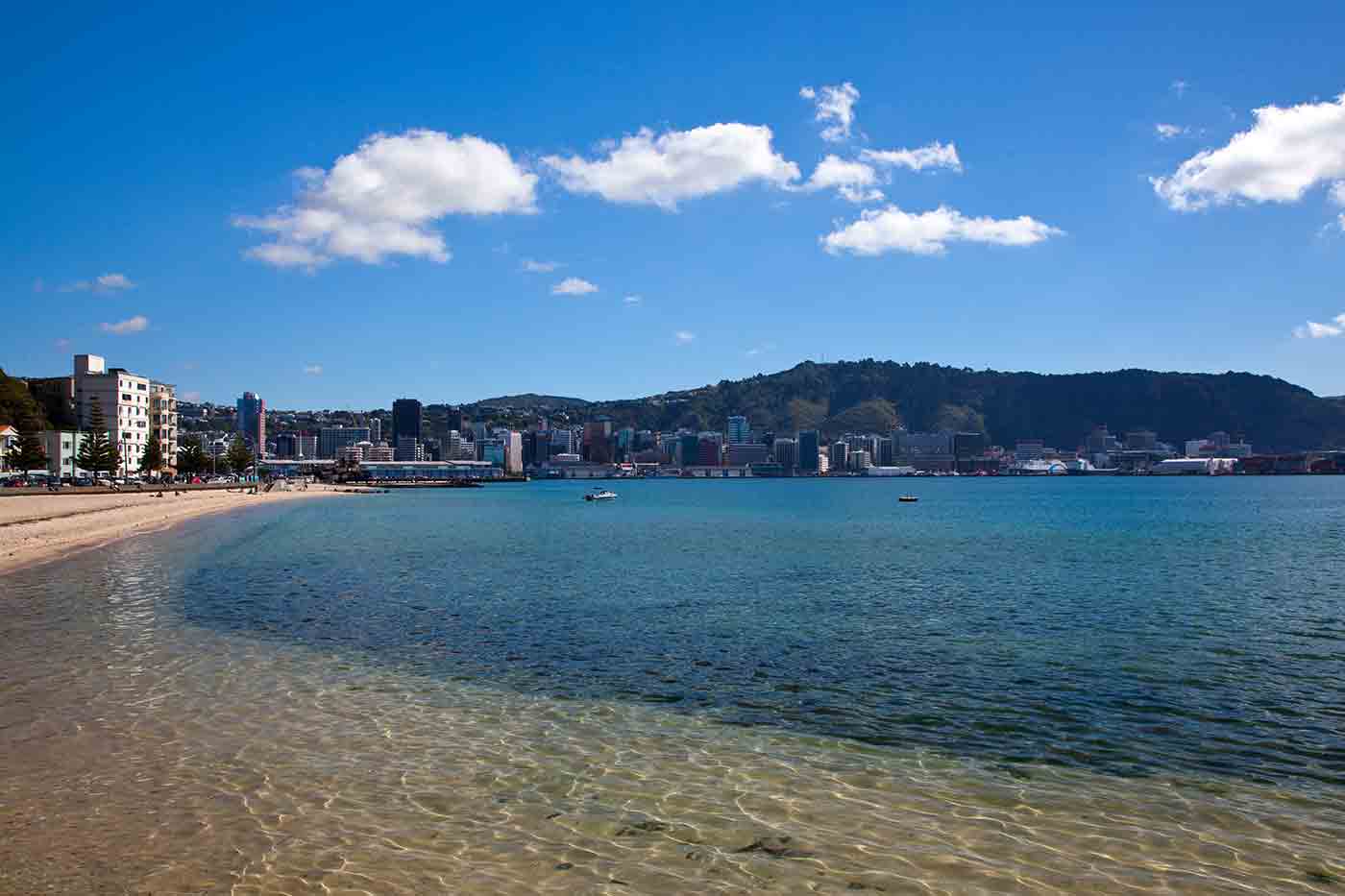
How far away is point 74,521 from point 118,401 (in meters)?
87.6

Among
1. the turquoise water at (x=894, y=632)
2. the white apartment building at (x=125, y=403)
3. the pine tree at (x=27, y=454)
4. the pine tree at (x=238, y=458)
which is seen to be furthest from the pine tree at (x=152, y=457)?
the turquoise water at (x=894, y=632)

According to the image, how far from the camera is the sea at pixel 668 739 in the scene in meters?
8.26

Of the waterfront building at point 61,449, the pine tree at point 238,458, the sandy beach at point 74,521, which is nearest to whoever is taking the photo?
the sandy beach at point 74,521

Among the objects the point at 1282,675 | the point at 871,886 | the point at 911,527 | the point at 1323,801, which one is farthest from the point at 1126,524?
the point at 871,886

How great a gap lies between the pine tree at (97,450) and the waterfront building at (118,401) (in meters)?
7.11

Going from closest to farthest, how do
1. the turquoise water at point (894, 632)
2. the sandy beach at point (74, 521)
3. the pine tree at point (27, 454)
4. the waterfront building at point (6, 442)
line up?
the turquoise water at point (894, 632)
the sandy beach at point (74, 521)
the pine tree at point (27, 454)
the waterfront building at point (6, 442)

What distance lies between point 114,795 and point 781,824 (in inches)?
290

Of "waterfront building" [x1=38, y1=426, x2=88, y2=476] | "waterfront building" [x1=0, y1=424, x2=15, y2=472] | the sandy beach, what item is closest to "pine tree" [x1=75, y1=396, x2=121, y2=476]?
"waterfront building" [x1=38, y1=426, x2=88, y2=476]

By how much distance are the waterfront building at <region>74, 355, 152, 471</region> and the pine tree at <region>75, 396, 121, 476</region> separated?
280 inches

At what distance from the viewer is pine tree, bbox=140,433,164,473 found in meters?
129

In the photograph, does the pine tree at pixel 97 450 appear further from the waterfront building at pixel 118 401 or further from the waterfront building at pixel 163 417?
the waterfront building at pixel 163 417

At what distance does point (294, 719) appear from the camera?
522 inches

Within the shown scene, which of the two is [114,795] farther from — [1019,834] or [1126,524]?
[1126,524]

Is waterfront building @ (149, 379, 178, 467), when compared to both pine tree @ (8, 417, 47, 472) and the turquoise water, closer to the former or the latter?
pine tree @ (8, 417, 47, 472)
